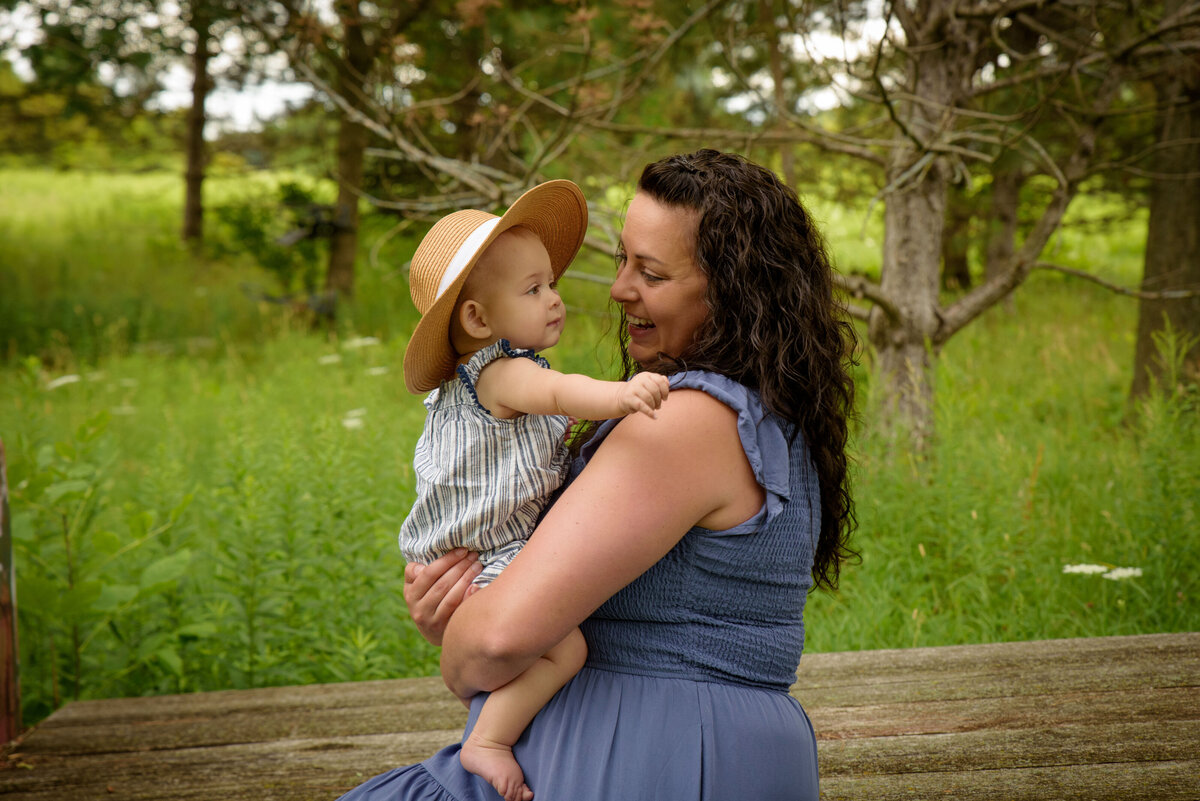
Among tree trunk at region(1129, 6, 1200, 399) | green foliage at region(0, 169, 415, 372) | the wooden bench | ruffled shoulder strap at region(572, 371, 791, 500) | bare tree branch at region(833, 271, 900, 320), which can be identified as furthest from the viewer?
green foliage at region(0, 169, 415, 372)

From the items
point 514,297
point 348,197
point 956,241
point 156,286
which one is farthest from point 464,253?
point 156,286

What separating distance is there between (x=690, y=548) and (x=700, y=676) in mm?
221

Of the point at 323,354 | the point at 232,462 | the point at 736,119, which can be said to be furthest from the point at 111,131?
the point at 232,462

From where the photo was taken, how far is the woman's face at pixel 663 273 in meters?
1.56

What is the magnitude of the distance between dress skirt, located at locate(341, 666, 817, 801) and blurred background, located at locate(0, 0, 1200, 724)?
5.60 ft

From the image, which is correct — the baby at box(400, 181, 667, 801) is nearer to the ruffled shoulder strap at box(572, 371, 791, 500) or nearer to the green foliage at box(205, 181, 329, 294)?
the ruffled shoulder strap at box(572, 371, 791, 500)

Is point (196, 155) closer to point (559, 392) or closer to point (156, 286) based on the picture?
point (156, 286)

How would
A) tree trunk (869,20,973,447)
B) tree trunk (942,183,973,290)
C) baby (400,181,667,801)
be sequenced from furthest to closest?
tree trunk (942,183,973,290)
tree trunk (869,20,973,447)
baby (400,181,667,801)

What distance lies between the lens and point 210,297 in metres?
11.9

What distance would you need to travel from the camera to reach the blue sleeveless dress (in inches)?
56.6

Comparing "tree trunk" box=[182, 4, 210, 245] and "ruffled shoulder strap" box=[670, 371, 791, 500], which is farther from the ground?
"tree trunk" box=[182, 4, 210, 245]

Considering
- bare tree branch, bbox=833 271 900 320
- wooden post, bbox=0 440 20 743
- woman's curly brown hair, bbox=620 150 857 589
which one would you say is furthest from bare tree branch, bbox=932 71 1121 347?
wooden post, bbox=0 440 20 743

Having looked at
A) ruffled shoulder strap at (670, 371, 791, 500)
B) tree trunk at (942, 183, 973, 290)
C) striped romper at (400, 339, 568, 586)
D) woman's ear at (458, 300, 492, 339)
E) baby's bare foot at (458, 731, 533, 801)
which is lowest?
baby's bare foot at (458, 731, 533, 801)

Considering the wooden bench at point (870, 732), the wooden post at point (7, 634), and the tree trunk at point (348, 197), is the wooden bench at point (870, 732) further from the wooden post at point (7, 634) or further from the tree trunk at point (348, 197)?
the tree trunk at point (348, 197)
